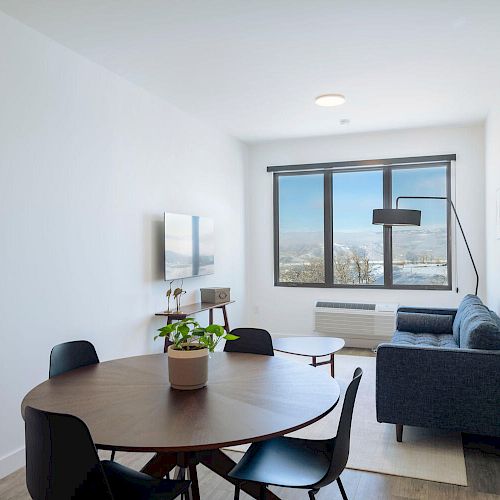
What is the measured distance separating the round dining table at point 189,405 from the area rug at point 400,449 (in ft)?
2.11

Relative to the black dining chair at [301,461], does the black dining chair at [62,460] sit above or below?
above

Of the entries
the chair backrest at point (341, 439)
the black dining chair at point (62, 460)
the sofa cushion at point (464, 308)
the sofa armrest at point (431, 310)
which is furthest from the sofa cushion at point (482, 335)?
the black dining chair at point (62, 460)

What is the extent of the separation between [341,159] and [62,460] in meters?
5.24

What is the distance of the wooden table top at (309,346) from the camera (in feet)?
13.1

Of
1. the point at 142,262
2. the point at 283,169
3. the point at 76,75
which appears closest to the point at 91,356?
the point at 142,262

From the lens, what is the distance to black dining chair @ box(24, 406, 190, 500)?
4.65 ft

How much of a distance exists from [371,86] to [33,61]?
2.64 metres

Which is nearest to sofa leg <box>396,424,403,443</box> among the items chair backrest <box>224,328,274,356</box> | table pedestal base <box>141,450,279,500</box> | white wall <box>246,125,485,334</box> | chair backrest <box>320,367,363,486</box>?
chair backrest <box>224,328,274,356</box>

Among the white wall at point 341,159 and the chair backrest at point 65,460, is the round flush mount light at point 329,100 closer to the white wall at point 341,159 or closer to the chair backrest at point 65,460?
the white wall at point 341,159

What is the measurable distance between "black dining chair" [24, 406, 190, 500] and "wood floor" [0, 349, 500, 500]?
118 cm

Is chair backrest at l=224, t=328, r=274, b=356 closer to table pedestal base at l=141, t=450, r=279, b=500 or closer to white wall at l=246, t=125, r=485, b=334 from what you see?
table pedestal base at l=141, t=450, r=279, b=500

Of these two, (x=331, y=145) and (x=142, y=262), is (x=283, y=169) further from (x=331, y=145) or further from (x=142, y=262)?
(x=142, y=262)

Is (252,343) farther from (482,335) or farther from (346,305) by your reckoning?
(346,305)

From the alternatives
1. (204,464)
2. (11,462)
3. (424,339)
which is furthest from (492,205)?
(11,462)
